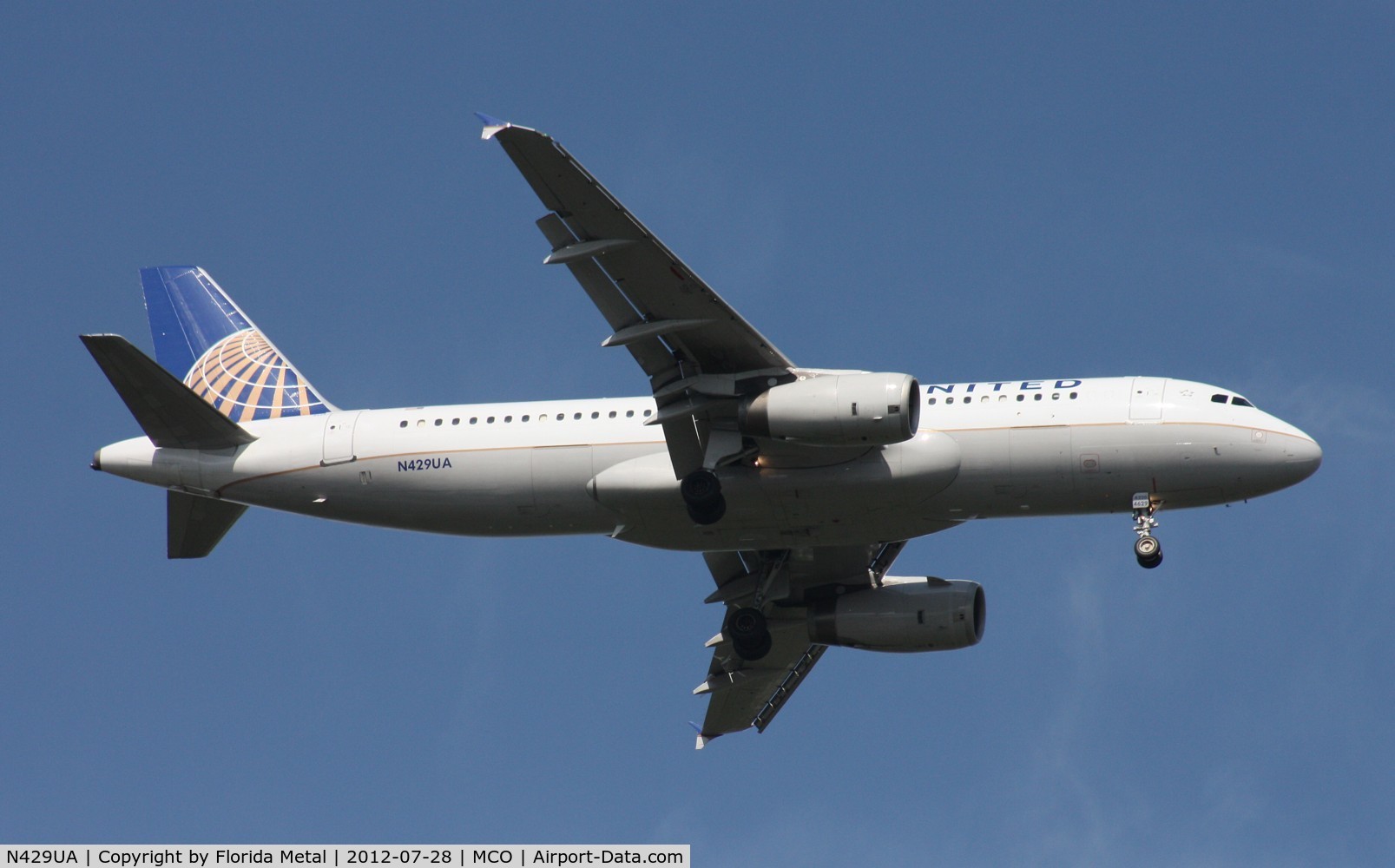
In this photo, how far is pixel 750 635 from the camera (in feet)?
151

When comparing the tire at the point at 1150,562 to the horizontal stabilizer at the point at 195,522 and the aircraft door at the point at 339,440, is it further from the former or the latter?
the horizontal stabilizer at the point at 195,522

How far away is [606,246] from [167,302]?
17.6 m

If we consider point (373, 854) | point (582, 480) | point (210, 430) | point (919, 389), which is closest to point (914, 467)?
point (919, 389)

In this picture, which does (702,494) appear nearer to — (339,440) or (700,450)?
(700,450)

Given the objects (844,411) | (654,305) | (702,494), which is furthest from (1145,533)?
(654,305)

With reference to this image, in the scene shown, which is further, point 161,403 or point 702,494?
point 161,403

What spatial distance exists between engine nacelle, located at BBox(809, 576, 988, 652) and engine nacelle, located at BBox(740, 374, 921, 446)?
8820mm

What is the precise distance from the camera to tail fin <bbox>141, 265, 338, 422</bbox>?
152 ft

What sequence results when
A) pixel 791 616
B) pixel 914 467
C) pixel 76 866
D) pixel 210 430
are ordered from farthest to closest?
pixel 791 616 → pixel 210 430 → pixel 914 467 → pixel 76 866

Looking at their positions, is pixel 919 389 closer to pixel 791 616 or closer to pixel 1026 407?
pixel 1026 407

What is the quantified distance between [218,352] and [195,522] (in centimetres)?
526

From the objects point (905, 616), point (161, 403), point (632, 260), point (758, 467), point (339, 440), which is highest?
point (632, 260)

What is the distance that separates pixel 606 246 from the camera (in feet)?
123

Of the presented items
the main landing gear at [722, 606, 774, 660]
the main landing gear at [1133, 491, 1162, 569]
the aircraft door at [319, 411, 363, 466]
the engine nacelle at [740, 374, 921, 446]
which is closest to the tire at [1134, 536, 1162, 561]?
the main landing gear at [1133, 491, 1162, 569]
